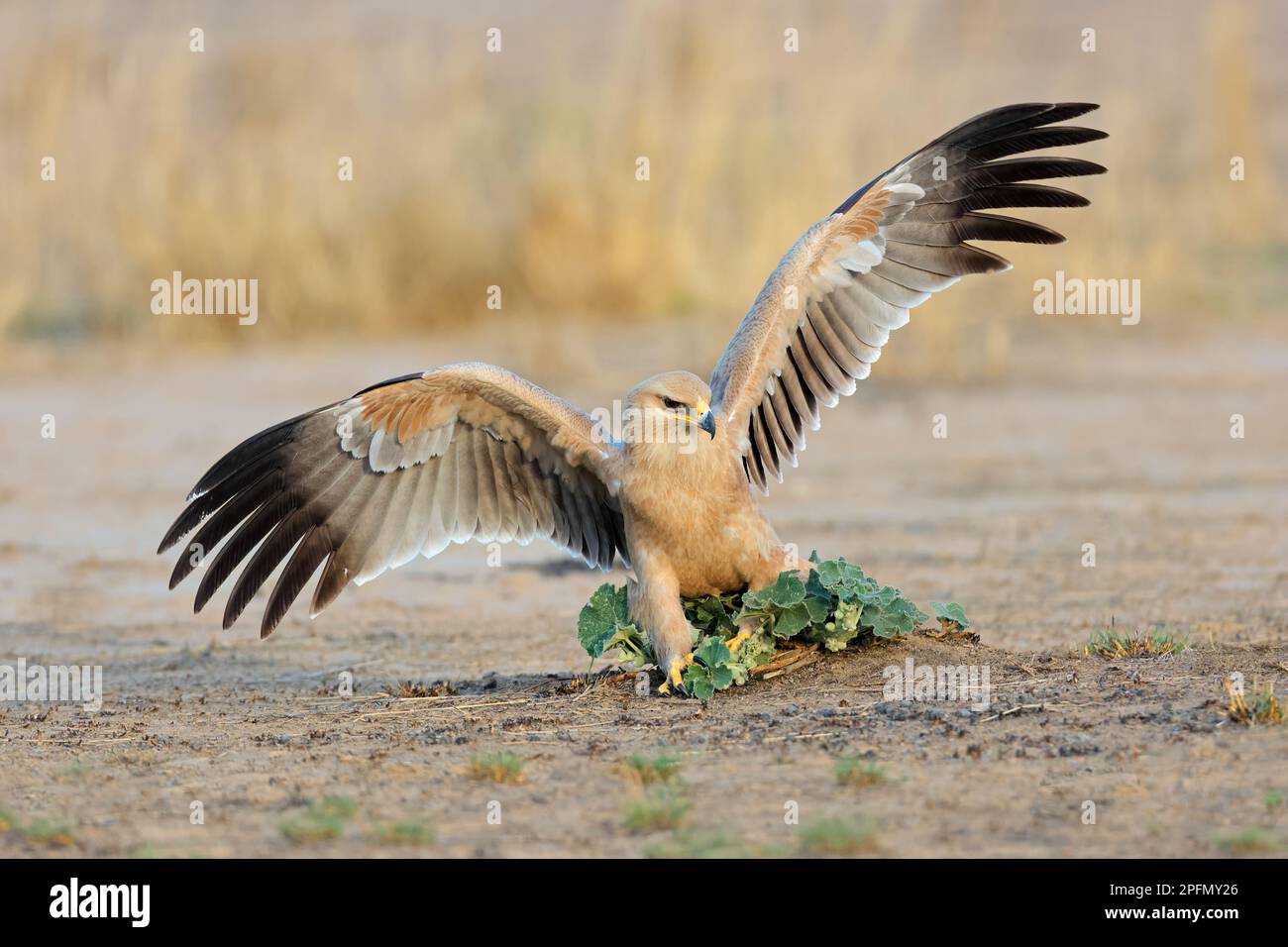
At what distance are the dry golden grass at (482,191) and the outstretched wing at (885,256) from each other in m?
8.57

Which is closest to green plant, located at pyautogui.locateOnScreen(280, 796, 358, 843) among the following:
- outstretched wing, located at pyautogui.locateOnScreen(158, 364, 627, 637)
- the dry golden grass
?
outstretched wing, located at pyautogui.locateOnScreen(158, 364, 627, 637)

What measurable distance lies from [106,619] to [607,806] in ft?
16.3

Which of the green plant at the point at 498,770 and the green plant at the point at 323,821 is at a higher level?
the green plant at the point at 498,770

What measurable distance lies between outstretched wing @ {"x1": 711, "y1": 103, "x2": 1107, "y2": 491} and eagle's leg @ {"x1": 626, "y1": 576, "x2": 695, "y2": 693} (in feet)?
2.80

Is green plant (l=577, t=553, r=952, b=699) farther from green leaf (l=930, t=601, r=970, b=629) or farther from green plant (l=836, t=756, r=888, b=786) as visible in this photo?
green plant (l=836, t=756, r=888, b=786)

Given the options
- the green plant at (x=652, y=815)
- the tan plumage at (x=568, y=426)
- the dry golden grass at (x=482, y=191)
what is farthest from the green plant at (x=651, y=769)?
the dry golden grass at (x=482, y=191)

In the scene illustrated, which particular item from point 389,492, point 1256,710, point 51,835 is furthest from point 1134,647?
point 51,835

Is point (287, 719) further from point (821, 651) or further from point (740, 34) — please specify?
point (740, 34)

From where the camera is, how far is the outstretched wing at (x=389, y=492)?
24.2 feet

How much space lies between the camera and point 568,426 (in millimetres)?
7258

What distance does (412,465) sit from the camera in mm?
7578

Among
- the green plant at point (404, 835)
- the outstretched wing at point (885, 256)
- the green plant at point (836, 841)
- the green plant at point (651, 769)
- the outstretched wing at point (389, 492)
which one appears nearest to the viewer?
the green plant at point (836, 841)

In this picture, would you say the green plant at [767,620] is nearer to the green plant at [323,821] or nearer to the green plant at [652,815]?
the green plant at [652,815]

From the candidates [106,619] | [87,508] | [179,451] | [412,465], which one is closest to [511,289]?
[179,451]
